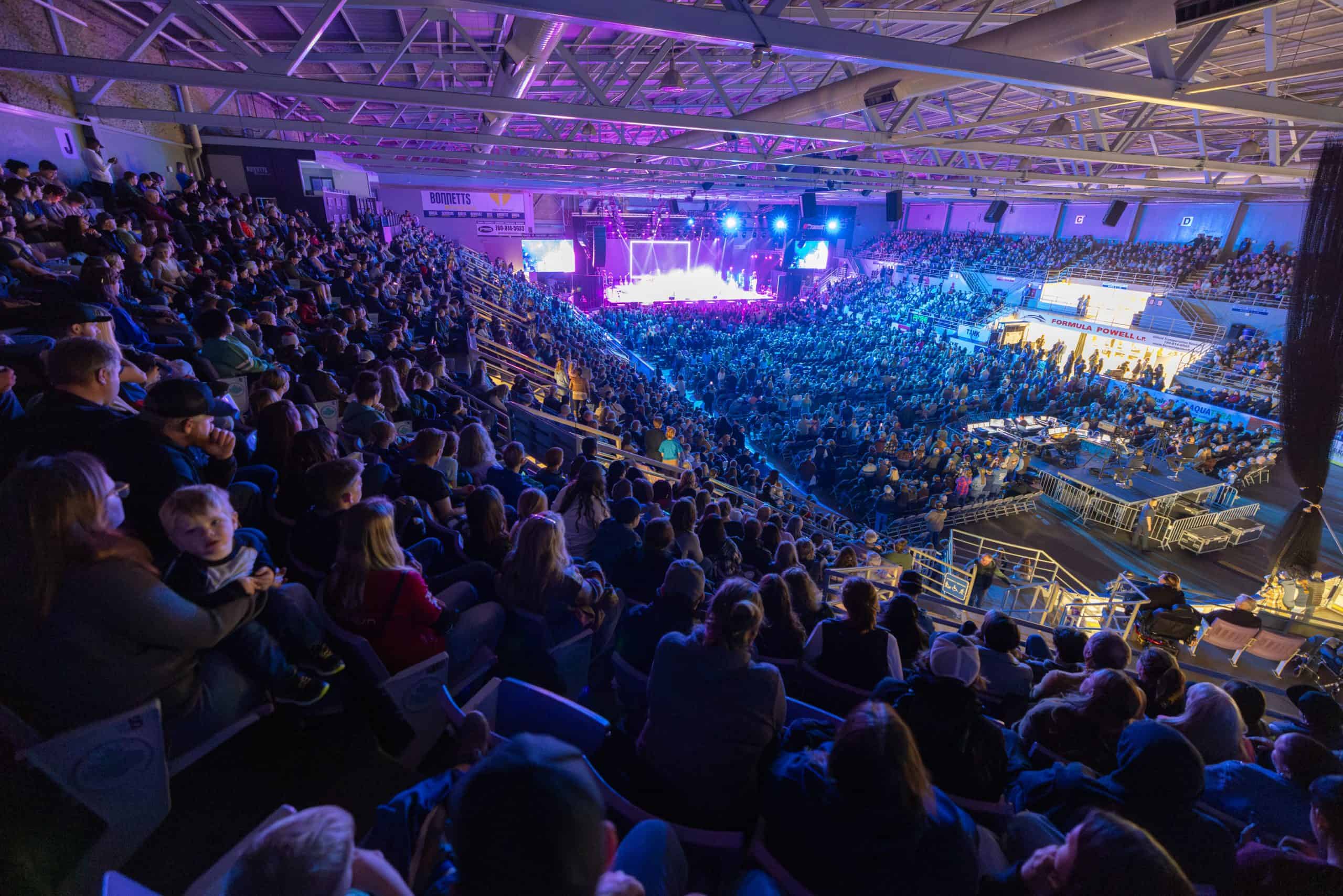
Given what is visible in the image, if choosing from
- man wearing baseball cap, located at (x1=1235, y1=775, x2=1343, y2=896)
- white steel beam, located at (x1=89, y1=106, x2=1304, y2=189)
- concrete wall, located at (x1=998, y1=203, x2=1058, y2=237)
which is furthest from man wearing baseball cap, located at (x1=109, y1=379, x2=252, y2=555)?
concrete wall, located at (x1=998, y1=203, x2=1058, y2=237)

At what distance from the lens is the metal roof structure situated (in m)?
4.04

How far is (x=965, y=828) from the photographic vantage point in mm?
1455

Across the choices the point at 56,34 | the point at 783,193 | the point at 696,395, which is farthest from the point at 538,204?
the point at 56,34

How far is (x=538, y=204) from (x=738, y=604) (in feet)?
94.4

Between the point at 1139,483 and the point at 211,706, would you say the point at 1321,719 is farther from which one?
the point at 1139,483

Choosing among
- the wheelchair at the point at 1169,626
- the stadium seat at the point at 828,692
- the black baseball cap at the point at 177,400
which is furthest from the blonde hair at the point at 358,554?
the wheelchair at the point at 1169,626

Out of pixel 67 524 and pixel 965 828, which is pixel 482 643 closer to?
pixel 67 524

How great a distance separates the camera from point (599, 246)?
28281 millimetres

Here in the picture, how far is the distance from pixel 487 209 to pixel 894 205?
55.2ft

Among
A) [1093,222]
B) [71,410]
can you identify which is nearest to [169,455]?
[71,410]

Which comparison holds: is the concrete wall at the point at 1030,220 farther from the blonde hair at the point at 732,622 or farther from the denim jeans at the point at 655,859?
the denim jeans at the point at 655,859

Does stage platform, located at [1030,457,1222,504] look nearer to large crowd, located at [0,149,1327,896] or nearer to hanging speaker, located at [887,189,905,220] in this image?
hanging speaker, located at [887,189,905,220]

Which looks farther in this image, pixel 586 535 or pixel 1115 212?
pixel 1115 212

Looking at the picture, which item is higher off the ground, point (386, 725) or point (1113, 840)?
point (1113, 840)
